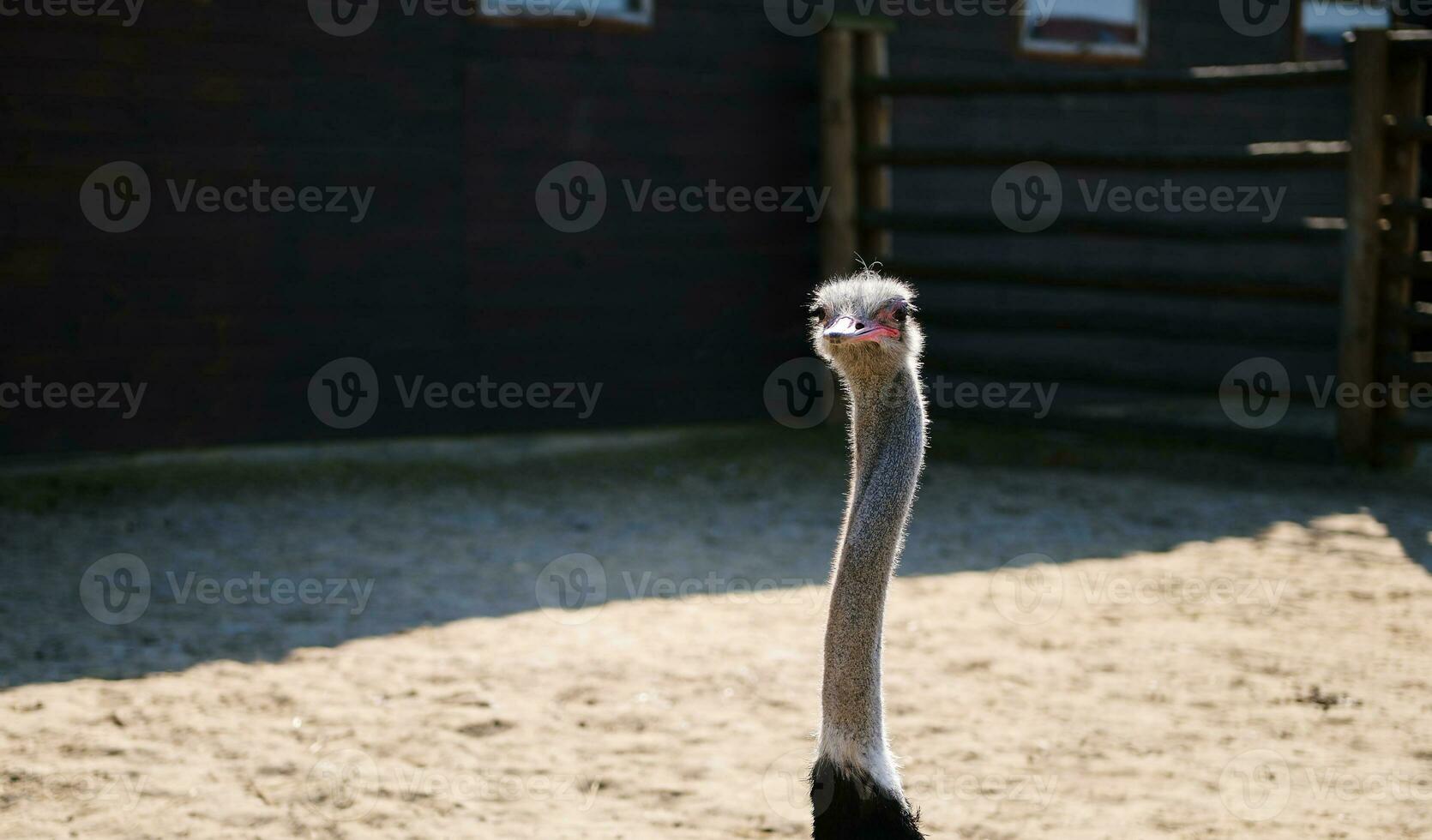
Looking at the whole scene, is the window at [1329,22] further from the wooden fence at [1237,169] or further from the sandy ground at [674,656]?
the sandy ground at [674,656]

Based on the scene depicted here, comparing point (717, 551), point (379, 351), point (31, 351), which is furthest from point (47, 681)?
point (379, 351)

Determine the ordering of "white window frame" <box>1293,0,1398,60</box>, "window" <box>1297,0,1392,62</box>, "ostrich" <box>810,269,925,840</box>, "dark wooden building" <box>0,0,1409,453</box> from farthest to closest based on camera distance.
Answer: "window" <box>1297,0,1392,62</box>, "white window frame" <box>1293,0,1398,60</box>, "dark wooden building" <box>0,0,1409,453</box>, "ostrich" <box>810,269,925,840</box>

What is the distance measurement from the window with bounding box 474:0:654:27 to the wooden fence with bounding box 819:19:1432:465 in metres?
1.14

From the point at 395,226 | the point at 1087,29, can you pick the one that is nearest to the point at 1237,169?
the point at 1087,29

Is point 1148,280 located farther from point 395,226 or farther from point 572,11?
point 395,226

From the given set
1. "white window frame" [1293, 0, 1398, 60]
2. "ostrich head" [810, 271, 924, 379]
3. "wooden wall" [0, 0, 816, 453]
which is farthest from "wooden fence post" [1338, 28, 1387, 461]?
"ostrich head" [810, 271, 924, 379]

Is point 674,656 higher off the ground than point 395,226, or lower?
lower

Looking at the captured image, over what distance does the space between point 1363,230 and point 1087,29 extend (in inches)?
140

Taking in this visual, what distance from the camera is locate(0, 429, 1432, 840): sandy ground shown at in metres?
3.86

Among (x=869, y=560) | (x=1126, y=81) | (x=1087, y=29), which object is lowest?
(x=869, y=560)

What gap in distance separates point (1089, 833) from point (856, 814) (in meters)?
1.23

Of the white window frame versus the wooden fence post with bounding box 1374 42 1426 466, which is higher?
the white window frame

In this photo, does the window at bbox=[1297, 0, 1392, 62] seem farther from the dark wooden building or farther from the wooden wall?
the wooden wall

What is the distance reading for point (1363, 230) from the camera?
25.0 feet
